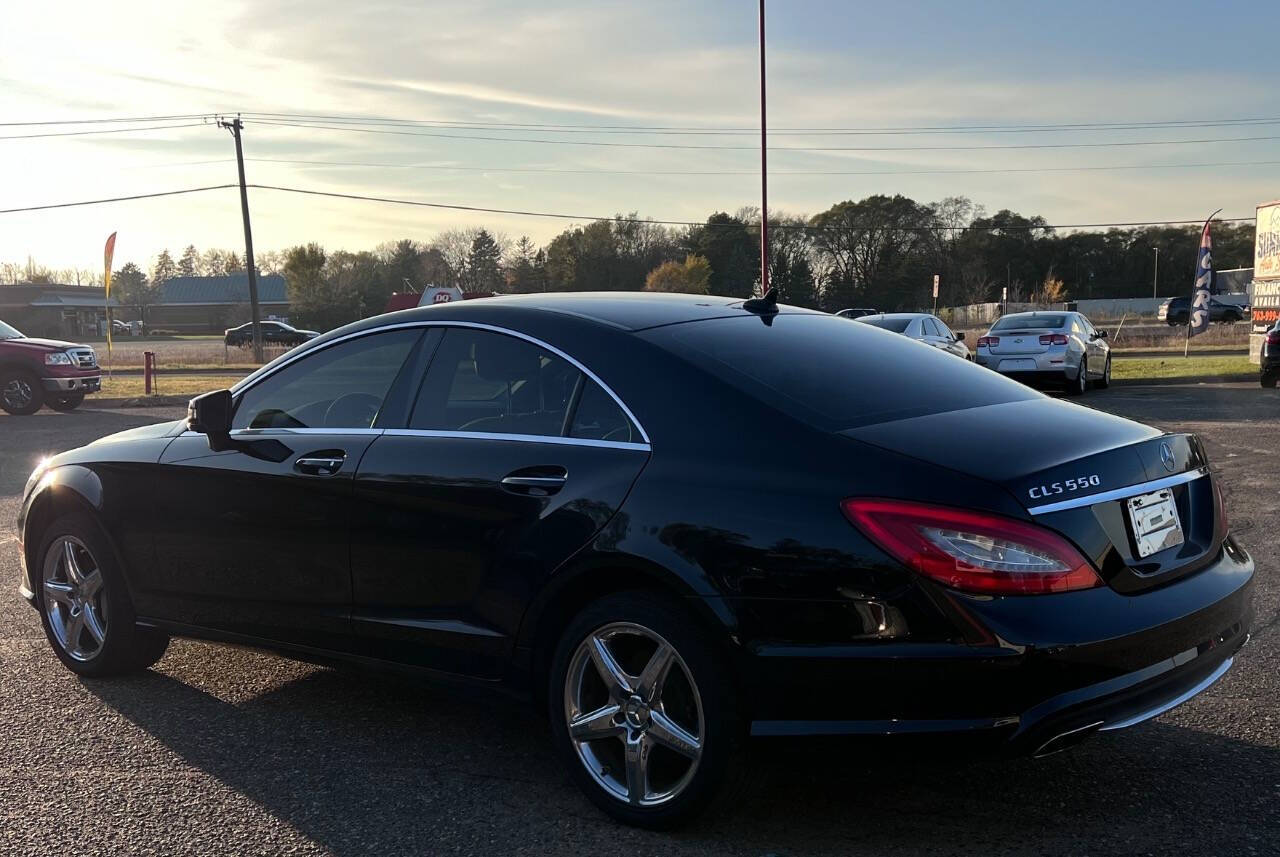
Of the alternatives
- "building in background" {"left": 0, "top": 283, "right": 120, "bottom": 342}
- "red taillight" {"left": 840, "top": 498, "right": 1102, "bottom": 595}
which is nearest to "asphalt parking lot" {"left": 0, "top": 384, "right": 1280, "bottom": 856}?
"red taillight" {"left": 840, "top": 498, "right": 1102, "bottom": 595}

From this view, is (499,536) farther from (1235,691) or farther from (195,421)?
(1235,691)

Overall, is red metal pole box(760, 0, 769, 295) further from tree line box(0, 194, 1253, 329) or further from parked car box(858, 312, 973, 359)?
tree line box(0, 194, 1253, 329)

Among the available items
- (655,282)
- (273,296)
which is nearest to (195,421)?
(655,282)

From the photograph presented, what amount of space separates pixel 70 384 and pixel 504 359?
17331mm

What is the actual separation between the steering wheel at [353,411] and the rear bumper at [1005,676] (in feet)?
5.94

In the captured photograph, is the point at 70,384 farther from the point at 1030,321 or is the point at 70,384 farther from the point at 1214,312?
the point at 1214,312

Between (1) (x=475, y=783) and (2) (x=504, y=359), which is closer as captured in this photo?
(1) (x=475, y=783)

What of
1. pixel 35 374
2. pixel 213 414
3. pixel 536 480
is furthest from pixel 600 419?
pixel 35 374

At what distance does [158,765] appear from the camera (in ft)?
12.9

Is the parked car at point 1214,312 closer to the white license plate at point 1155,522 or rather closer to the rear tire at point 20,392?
the rear tire at point 20,392

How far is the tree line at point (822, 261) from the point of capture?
66.3 m

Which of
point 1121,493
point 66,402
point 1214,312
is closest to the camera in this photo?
point 1121,493

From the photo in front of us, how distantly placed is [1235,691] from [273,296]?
119288 millimetres

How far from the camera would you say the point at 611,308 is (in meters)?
4.00
